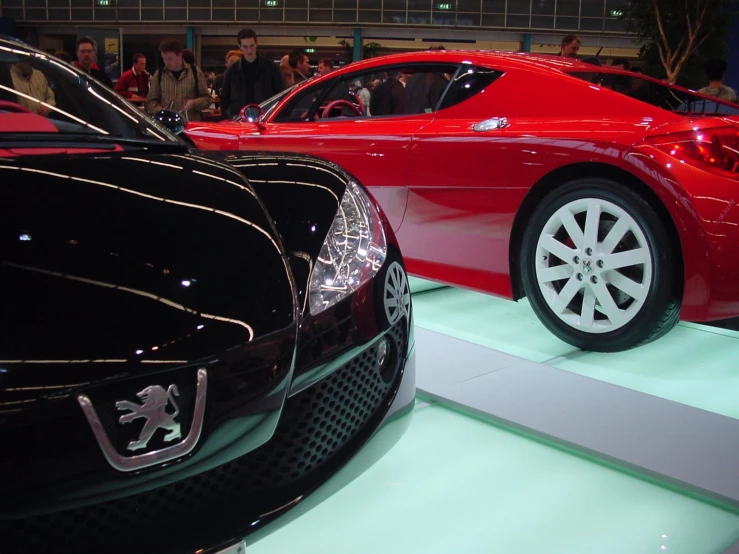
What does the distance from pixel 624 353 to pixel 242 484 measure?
2017 mm

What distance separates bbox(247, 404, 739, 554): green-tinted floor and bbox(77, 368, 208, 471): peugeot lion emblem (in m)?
0.41

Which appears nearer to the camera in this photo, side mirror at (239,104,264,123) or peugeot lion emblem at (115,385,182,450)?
peugeot lion emblem at (115,385,182,450)

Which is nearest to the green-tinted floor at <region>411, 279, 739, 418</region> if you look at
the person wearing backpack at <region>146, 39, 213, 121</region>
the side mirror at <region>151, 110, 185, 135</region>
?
the side mirror at <region>151, 110, 185, 135</region>

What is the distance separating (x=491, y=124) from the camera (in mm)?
2939

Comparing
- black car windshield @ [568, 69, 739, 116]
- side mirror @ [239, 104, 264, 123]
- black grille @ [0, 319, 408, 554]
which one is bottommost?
black grille @ [0, 319, 408, 554]

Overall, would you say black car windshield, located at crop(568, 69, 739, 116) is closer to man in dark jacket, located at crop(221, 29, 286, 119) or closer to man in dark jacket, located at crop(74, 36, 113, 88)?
man in dark jacket, located at crop(221, 29, 286, 119)

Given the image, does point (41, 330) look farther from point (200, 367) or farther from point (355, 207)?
point (355, 207)

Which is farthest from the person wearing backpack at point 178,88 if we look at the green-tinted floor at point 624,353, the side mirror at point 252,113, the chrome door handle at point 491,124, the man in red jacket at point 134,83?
the chrome door handle at point 491,124

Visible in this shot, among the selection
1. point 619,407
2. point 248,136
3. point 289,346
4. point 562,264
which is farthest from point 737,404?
point 248,136

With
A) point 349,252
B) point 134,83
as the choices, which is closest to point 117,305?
point 349,252

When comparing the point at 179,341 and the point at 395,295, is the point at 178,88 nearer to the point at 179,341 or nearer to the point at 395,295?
the point at 395,295

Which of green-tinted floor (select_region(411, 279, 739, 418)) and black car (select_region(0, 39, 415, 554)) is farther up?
black car (select_region(0, 39, 415, 554))

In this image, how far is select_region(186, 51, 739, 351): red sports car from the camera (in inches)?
96.7

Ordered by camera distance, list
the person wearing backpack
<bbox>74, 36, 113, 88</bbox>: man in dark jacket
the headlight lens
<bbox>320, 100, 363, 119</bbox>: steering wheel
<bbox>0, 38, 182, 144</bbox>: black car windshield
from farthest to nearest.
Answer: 1. <bbox>74, 36, 113, 88</bbox>: man in dark jacket
2. the person wearing backpack
3. <bbox>320, 100, 363, 119</bbox>: steering wheel
4. <bbox>0, 38, 182, 144</bbox>: black car windshield
5. the headlight lens
